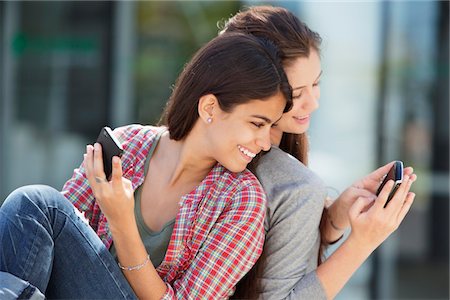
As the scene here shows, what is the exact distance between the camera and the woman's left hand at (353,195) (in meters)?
2.81

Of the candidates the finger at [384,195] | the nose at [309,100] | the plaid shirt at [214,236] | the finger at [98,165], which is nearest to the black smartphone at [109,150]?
the finger at [98,165]

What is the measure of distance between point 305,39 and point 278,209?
1.64 ft

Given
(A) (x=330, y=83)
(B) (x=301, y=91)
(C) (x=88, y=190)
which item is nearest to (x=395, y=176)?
(B) (x=301, y=91)

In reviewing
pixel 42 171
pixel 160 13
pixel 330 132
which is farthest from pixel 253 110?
pixel 42 171

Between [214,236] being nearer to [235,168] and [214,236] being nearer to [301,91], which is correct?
[235,168]

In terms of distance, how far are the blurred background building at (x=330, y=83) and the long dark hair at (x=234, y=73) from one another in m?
3.00

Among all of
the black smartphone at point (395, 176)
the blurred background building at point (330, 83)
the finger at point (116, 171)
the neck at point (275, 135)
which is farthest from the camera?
the blurred background building at point (330, 83)

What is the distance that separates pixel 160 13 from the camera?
6.09 metres

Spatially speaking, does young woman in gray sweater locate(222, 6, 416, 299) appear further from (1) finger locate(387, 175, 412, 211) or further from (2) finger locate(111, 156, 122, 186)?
(2) finger locate(111, 156, 122, 186)

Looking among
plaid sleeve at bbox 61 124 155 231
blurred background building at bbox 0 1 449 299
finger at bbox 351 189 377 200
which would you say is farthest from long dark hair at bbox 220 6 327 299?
blurred background building at bbox 0 1 449 299

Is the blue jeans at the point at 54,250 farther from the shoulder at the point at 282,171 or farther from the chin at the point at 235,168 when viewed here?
the shoulder at the point at 282,171

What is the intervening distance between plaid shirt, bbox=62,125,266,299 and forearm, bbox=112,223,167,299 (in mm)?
41

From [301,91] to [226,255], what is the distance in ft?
1.79

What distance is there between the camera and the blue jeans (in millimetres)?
2525
